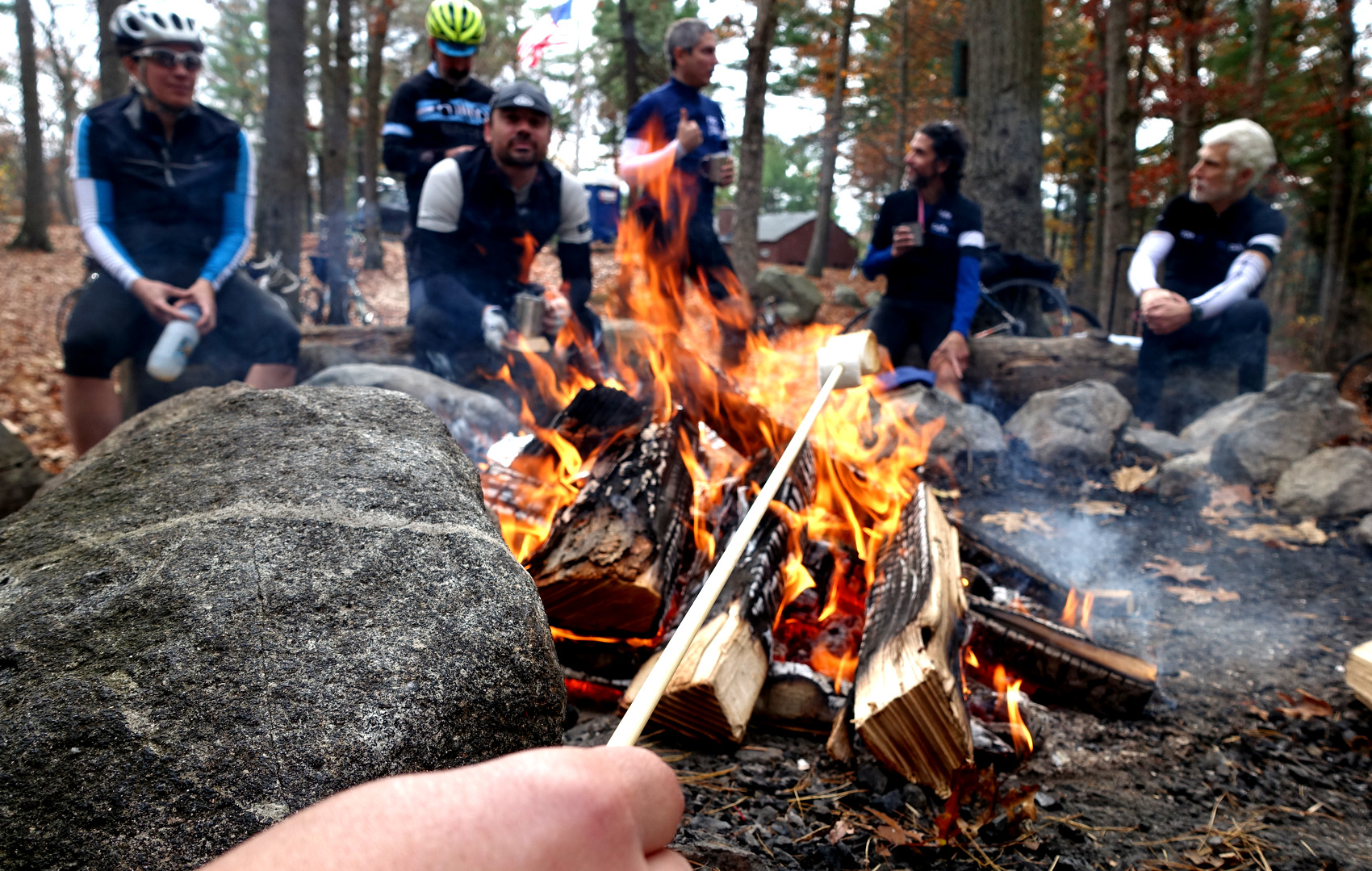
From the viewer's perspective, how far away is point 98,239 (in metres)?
4.11

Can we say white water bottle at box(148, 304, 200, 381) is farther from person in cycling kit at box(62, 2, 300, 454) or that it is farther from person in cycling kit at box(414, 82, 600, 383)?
person in cycling kit at box(414, 82, 600, 383)

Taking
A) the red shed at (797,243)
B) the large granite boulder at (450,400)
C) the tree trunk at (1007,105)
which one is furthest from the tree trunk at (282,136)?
the red shed at (797,243)

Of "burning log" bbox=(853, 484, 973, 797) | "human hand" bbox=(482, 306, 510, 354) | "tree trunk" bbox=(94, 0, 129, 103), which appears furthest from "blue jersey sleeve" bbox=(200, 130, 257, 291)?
"tree trunk" bbox=(94, 0, 129, 103)

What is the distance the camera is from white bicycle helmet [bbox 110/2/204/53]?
12.7ft

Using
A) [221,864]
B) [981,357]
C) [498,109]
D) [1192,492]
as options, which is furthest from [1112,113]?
[221,864]

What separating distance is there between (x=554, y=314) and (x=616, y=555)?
120 inches

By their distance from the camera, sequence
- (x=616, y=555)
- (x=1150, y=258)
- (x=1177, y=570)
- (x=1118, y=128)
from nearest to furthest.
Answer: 1. (x=616, y=555)
2. (x=1177, y=570)
3. (x=1150, y=258)
4. (x=1118, y=128)

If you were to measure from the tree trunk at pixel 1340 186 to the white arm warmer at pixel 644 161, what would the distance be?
1315 cm

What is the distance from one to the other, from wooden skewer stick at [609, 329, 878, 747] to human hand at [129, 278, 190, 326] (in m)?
3.40

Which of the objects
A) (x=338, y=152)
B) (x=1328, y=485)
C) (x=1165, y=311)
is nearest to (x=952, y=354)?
(x=1165, y=311)

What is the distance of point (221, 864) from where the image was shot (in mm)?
528

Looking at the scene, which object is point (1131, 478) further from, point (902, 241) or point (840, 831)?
point (840, 831)

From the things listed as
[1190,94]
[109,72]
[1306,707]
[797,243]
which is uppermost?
[1190,94]

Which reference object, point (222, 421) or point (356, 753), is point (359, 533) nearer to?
point (356, 753)
